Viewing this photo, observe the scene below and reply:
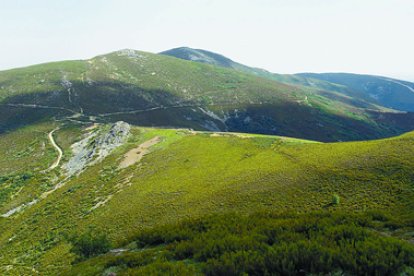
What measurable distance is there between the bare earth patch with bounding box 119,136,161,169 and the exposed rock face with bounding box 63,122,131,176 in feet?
22.0

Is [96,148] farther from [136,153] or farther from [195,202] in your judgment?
[195,202]

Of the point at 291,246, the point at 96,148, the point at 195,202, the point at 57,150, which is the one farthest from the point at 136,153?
the point at 291,246

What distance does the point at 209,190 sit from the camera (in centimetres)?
4606

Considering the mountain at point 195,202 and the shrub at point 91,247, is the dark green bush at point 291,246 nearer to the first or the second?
the mountain at point 195,202

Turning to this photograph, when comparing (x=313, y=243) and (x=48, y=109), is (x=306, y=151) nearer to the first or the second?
(x=313, y=243)

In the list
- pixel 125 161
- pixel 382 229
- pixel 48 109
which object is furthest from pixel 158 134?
pixel 48 109

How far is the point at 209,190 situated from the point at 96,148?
144 ft

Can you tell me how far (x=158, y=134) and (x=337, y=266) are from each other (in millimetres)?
68048

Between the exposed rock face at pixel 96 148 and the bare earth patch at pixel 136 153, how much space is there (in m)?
6.70

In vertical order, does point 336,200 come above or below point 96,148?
above

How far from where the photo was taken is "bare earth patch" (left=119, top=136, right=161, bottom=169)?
65.7 meters

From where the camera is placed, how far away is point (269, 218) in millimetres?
27344

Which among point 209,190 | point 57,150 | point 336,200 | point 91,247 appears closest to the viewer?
point 91,247

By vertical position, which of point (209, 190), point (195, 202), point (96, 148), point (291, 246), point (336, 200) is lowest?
point (195, 202)
